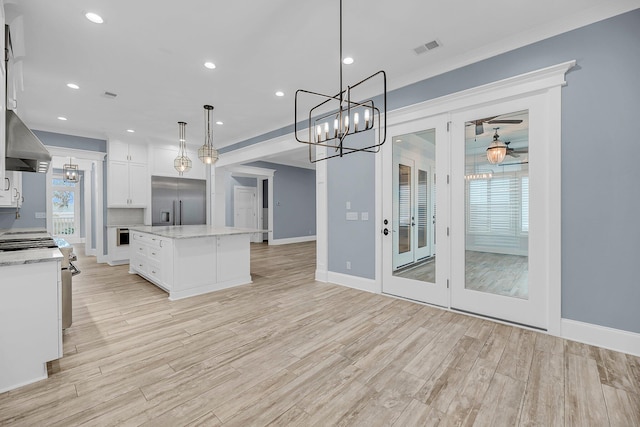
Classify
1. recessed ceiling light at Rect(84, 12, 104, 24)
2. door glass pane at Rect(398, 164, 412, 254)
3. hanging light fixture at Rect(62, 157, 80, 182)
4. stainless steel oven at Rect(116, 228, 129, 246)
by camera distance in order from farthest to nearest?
hanging light fixture at Rect(62, 157, 80, 182)
stainless steel oven at Rect(116, 228, 129, 246)
door glass pane at Rect(398, 164, 412, 254)
recessed ceiling light at Rect(84, 12, 104, 24)

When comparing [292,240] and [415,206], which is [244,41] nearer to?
[415,206]

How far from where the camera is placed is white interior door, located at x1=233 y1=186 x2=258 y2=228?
972 cm

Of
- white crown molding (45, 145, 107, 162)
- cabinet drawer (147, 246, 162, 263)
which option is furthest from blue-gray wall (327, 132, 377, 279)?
white crown molding (45, 145, 107, 162)

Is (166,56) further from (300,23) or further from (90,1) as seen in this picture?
(300,23)

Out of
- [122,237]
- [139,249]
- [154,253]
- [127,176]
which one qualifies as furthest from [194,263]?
[127,176]

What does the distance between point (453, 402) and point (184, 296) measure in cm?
338

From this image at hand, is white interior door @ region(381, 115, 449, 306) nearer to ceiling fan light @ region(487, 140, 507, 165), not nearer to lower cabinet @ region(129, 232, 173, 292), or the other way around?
ceiling fan light @ region(487, 140, 507, 165)

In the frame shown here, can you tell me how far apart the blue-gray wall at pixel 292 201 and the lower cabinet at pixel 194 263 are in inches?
188

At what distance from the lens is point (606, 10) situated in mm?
2381

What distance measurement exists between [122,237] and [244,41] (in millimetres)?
5441

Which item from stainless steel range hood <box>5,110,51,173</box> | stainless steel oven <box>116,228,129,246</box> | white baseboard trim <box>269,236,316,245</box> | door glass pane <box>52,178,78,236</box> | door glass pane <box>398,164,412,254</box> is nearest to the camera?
stainless steel range hood <box>5,110,51,173</box>

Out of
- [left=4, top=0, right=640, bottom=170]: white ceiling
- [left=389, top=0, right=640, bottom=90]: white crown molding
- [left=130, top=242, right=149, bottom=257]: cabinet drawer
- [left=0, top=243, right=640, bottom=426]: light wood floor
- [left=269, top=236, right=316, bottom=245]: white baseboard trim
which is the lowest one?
[left=0, top=243, right=640, bottom=426]: light wood floor

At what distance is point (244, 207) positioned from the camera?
9992 millimetres

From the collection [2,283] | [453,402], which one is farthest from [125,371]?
[453,402]
